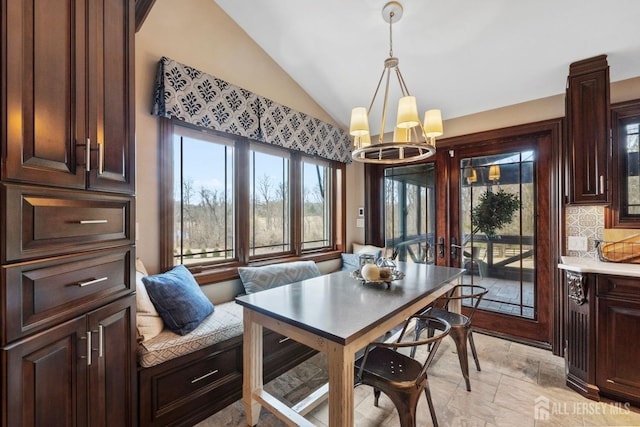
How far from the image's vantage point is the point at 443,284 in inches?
83.4

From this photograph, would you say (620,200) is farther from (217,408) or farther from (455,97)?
(217,408)

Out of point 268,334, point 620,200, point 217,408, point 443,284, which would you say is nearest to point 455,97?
point 620,200

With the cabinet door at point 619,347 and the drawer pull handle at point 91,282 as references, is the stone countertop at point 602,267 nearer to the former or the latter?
the cabinet door at point 619,347

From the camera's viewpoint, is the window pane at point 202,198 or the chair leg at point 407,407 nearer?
the chair leg at point 407,407

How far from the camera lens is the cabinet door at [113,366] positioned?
1229 millimetres

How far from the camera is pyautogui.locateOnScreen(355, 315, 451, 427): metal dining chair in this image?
4.54 ft

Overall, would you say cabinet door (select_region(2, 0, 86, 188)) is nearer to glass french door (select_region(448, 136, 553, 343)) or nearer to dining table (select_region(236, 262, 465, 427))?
dining table (select_region(236, 262, 465, 427))

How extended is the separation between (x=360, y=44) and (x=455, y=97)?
1.25 meters

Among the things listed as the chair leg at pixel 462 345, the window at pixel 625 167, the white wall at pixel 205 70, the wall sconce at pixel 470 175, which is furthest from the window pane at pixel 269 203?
the window at pixel 625 167

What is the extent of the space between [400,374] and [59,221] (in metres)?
1.76

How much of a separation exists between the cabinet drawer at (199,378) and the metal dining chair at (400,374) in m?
0.98

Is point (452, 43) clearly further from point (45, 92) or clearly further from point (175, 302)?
point (175, 302)

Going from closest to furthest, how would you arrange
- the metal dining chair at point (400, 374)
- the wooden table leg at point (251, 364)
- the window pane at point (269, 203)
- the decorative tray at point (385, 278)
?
the metal dining chair at point (400, 374)
the wooden table leg at point (251, 364)
the decorative tray at point (385, 278)
the window pane at point (269, 203)

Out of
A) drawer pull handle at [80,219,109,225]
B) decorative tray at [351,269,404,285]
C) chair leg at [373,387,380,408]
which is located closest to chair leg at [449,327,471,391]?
decorative tray at [351,269,404,285]
